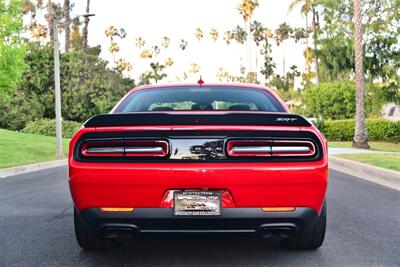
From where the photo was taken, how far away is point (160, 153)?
14.1 ft

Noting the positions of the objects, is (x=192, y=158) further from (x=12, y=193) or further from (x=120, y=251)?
(x=12, y=193)

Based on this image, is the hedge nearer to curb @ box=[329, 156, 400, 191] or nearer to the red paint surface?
curb @ box=[329, 156, 400, 191]

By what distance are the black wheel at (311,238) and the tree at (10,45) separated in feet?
67.8

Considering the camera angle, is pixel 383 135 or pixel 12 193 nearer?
pixel 12 193

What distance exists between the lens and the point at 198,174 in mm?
4180

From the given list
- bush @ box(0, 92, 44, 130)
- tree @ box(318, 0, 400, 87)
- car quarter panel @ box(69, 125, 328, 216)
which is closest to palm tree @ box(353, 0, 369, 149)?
tree @ box(318, 0, 400, 87)

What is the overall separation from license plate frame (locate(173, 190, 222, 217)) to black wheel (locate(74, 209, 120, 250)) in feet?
3.49

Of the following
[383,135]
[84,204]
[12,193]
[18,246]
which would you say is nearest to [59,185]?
[12,193]

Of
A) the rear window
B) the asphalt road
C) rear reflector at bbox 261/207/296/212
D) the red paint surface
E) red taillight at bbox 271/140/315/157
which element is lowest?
the asphalt road

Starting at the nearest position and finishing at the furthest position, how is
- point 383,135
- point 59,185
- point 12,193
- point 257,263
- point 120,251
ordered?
1. point 257,263
2. point 120,251
3. point 12,193
4. point 59,185
5. point 383,135

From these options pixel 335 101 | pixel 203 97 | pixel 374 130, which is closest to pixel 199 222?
pixel 203 97

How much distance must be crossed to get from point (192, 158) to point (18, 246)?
231 cm

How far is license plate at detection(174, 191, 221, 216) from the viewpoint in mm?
4234

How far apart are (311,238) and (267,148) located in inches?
47.9
